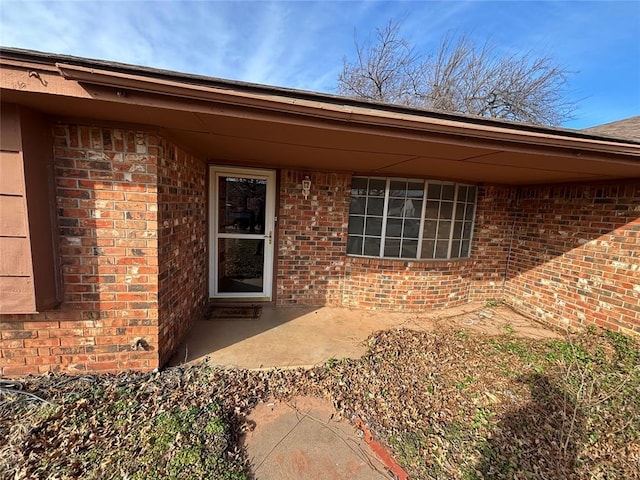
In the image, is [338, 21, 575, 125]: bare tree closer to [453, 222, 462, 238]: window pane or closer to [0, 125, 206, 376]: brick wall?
[453, 222, 462, 238]: window pane

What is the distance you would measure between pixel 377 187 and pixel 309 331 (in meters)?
2.44

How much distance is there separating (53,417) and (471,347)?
401 centimetres

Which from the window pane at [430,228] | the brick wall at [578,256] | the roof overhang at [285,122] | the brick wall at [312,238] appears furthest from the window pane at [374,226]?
the brick wall at [578,256]

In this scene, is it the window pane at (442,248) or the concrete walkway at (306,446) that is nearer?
the concrete walkway at (306,446)

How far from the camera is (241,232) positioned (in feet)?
14.0

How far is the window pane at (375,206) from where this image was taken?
4316 millimetres

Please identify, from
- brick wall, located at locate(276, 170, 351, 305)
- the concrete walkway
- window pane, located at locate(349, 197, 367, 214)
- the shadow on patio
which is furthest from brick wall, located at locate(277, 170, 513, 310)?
the concrete walkway

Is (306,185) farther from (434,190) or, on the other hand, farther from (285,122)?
(285,122)

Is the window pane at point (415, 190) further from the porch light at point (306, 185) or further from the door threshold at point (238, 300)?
the door threshold at point (238, 300)

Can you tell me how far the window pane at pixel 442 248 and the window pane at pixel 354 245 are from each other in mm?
1339

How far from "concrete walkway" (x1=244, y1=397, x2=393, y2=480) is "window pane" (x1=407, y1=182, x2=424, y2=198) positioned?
3.29 metres

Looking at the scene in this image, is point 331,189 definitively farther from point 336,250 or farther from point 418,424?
point 418,424

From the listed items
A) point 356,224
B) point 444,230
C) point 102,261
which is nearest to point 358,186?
point 356,224

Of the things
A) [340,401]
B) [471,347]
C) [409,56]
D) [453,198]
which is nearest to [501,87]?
[409,56]
